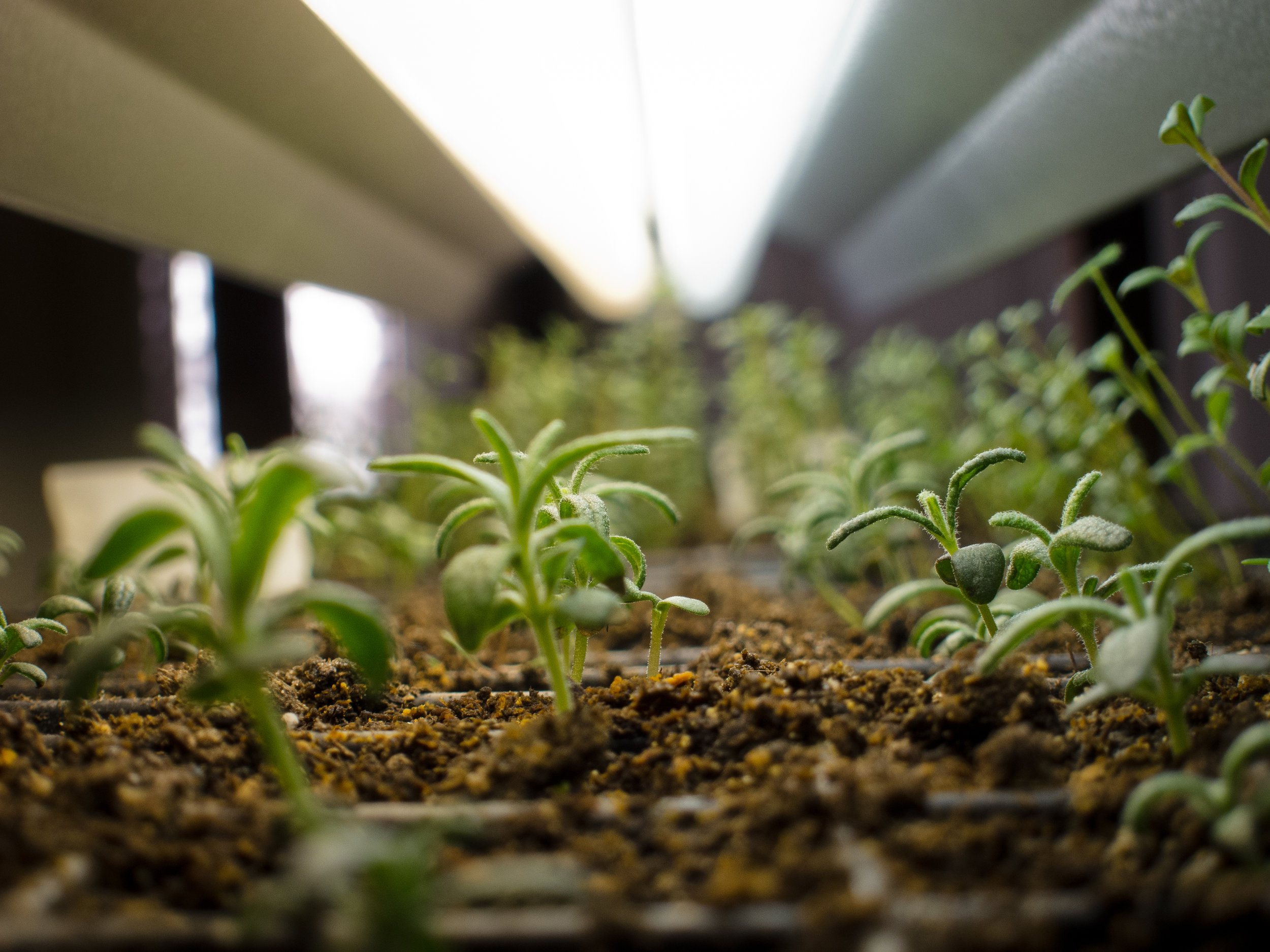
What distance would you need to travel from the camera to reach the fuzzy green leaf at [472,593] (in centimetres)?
53

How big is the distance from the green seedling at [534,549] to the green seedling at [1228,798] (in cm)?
37

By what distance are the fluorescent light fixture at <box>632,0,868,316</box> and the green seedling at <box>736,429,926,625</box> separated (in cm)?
71

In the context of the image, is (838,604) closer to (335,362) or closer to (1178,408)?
(1178,408)

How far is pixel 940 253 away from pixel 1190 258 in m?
1.73

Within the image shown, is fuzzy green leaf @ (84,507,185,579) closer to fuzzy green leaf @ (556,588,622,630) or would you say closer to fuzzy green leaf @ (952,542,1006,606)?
fuzzy green leaf @ (556,588,622,630)

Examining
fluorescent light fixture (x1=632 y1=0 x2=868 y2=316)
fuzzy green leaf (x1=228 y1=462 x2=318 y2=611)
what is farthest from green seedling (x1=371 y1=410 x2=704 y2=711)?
fluorescent light fixture (x1=632 y1=0 x2=868 y2=316)

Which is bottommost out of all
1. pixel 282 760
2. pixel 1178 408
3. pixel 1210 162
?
pixel 282 760

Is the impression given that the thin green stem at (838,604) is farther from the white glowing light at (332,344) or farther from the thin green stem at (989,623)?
the white glowing light at (332,344)

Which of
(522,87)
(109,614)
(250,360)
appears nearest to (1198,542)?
(109,614)

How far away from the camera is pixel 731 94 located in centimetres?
150

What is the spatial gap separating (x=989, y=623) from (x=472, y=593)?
1.76 ft

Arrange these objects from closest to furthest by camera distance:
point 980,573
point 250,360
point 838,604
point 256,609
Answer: point 256,609 < point 980,573 < point 838,604 < point 250,360

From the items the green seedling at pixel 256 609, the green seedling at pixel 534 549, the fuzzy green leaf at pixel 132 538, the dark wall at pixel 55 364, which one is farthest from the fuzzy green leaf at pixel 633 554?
the dark wall at pixel 55 364

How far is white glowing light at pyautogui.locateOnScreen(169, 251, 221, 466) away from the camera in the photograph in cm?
216
